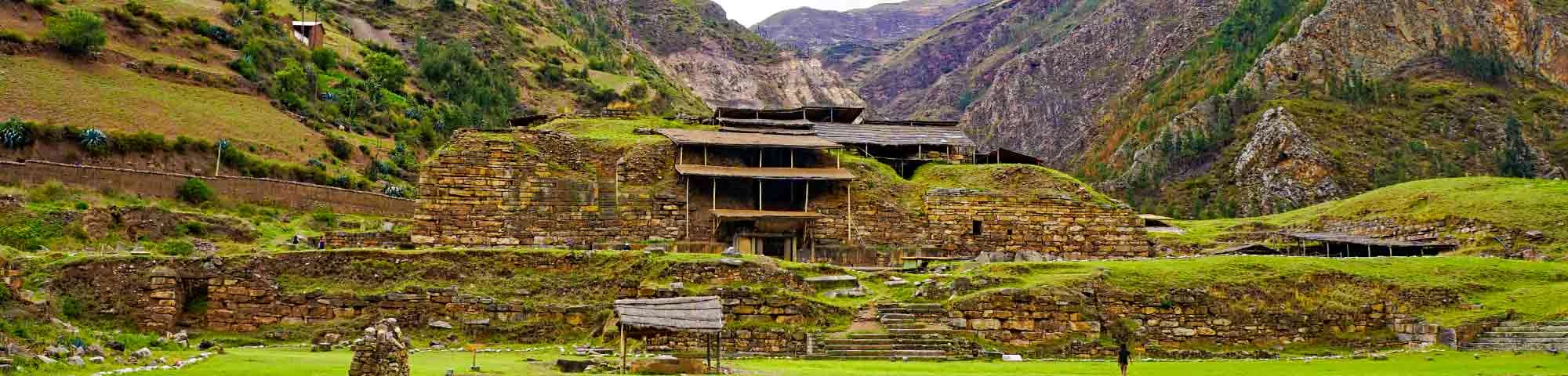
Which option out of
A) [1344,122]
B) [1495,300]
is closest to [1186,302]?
[1495,300]

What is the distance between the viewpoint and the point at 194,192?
47.5 metres

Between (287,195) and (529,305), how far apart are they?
90.8 ft

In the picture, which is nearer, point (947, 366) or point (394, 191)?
point (947, 366)

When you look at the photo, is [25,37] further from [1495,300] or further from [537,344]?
[1495,300]

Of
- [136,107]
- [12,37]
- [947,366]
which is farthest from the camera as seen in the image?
[12,37]

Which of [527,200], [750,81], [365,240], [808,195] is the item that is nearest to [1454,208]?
[808,195]

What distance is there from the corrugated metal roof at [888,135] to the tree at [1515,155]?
44.5 metres

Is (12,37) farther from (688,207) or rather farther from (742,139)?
(688,207)

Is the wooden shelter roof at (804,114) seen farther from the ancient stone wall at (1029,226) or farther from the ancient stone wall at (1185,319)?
the ancient stone wall at (1185,319)

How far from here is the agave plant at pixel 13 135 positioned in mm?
51666

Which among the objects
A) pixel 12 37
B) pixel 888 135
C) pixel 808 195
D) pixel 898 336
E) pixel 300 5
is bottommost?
pixel 898 336

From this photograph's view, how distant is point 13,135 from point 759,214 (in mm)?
34463

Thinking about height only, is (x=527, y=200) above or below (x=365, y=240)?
above

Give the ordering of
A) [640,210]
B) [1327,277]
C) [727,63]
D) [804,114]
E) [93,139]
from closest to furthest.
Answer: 1. [1327,277]
2. [640,210]
3. [804,114]
4. [93,139]
5. [727,63]
